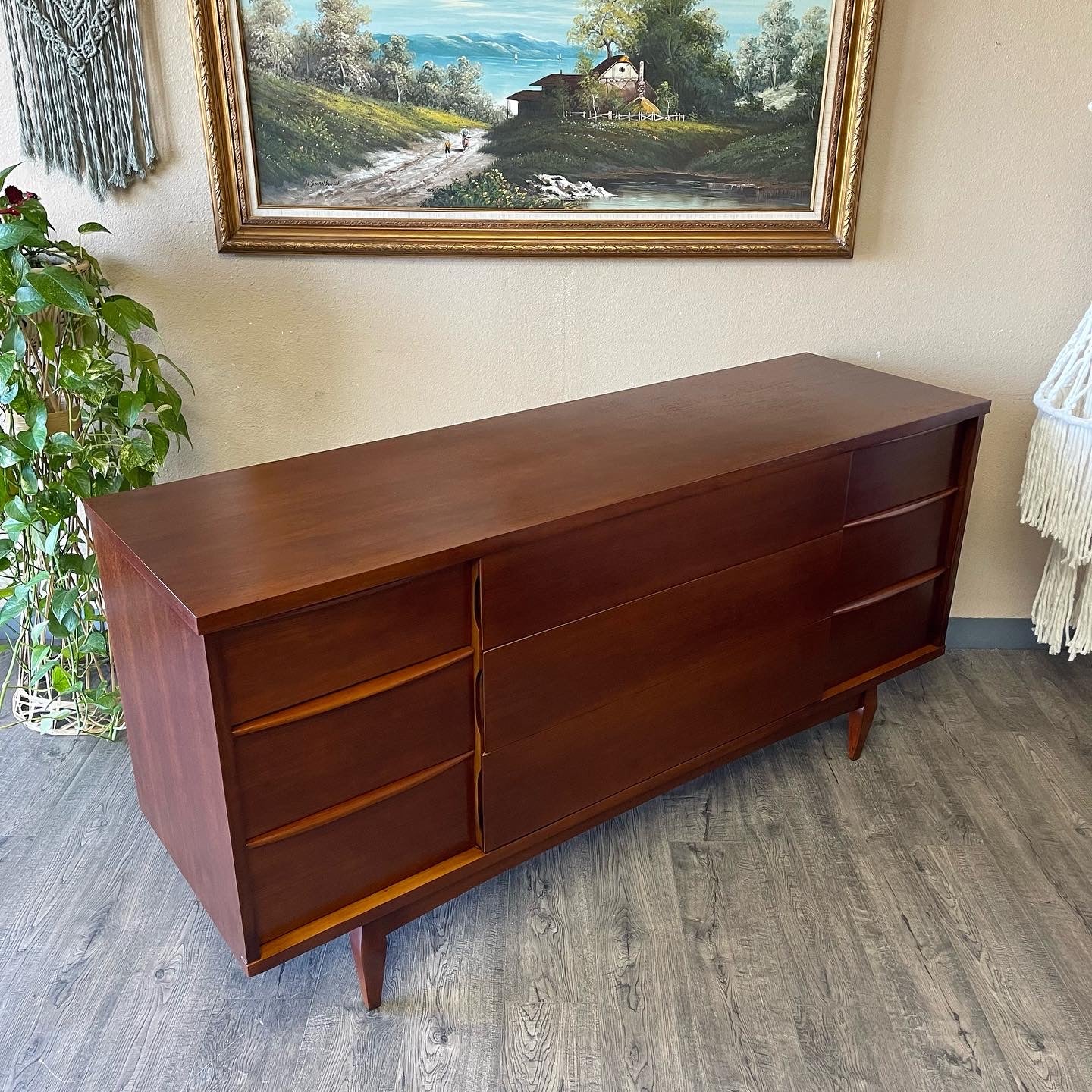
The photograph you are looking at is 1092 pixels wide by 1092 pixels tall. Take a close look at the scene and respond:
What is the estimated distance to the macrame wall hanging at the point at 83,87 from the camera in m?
1.77

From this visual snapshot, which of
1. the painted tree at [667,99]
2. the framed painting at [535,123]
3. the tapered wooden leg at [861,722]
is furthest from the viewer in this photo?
the tapered wooden leg at [861,722]

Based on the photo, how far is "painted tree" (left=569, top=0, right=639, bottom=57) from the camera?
1.88 metres

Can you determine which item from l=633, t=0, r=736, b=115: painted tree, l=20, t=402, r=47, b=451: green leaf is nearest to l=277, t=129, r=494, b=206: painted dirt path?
l=633, t=0, r=736, b=115: painted tree

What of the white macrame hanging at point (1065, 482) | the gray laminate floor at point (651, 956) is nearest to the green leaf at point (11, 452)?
the gray laminate floor at point (651, 956)

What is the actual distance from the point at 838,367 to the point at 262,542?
1.29 meters

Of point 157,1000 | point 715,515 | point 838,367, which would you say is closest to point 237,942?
point 157,1000

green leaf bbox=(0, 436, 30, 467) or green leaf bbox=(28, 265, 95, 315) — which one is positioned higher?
green leaf bbox=(28, 265, 95, 315)

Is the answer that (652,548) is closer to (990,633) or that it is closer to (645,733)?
(645,733)

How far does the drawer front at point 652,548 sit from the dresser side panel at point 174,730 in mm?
372

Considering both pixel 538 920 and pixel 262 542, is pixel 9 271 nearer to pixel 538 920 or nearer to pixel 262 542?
pixel 262 542

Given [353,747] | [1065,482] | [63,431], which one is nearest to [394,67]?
[63,431]

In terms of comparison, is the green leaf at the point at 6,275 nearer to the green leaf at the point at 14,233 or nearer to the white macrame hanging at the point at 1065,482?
the green leaf at the point at 14,233

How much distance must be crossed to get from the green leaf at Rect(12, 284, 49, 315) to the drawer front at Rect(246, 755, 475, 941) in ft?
2.97

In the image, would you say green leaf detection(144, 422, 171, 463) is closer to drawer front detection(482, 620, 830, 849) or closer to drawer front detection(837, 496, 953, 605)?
drawer front detection(482, 620, 830, 849)
